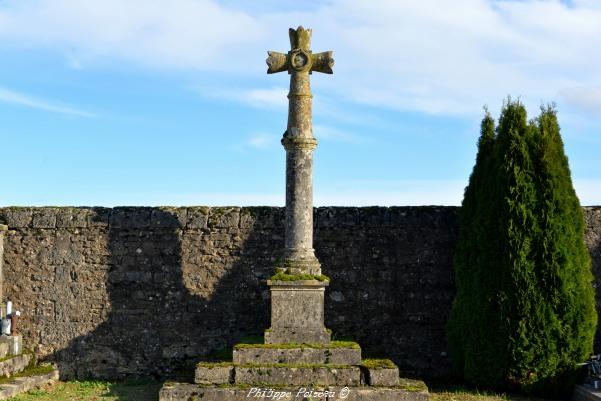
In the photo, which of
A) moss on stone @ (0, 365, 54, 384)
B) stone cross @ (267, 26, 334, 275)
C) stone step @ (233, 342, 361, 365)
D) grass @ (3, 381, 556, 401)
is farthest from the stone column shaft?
moss on stone @ (0, 365, 54, 384)

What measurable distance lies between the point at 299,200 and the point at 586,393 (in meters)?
4.55

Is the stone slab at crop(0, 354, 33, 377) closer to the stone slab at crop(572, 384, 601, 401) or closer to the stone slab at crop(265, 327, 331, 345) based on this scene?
the stone slab at crop(265, 327, 331, 345)

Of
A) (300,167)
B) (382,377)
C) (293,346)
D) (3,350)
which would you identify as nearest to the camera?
(382,377)

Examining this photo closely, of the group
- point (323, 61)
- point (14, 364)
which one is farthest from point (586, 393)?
point (14, 364)

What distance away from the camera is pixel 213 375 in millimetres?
9664

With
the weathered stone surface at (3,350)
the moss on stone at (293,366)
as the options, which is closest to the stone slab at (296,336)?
the moss on stone at (293,366)

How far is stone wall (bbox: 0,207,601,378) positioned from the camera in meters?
11.7

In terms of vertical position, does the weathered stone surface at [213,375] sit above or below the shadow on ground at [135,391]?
above

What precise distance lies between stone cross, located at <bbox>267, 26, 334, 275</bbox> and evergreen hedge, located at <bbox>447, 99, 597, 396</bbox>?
2.43m

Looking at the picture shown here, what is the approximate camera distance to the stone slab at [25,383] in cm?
1014

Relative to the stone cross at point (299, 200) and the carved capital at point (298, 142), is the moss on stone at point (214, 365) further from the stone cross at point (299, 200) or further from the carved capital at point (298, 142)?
the carved capital at point (298, 142)

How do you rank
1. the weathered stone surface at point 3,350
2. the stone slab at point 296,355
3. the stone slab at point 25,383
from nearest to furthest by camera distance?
the stone slab at point 296,355 → the stone slab at point 25,383 → the weathered stone surface at point 3,350

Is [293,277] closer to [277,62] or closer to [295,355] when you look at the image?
[295,355]

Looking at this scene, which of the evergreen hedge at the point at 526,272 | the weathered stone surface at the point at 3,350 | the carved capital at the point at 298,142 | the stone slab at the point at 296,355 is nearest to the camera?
the stone slab at the point at 296,355
